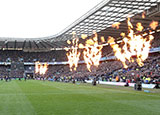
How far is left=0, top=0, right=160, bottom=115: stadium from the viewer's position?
505 inches

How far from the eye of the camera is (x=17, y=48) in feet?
313

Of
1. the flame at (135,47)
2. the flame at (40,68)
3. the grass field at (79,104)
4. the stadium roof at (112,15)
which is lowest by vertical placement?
the grass field at (79,104)

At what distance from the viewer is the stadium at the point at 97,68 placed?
505 inches

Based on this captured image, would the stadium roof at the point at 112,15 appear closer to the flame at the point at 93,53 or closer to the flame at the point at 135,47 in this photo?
the flame at the point at 135,47

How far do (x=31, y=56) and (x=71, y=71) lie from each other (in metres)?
26.0

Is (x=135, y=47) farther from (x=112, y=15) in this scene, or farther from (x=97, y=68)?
(x=97, y=68)

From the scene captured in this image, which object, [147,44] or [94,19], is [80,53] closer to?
[147,44]

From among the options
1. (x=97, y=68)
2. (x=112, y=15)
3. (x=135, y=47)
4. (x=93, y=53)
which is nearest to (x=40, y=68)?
(x=93, y=53)

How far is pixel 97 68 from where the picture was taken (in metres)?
66.6

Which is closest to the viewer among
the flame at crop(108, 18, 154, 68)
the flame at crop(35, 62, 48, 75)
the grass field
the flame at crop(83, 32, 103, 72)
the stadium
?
the grass field

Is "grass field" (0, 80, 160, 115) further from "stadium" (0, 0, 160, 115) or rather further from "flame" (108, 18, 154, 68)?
"flame" (108, 18, 154, 68)

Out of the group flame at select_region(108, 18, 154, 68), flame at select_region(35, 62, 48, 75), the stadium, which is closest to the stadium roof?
the stadium

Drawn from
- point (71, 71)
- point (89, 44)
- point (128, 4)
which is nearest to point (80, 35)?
point (89, 44)

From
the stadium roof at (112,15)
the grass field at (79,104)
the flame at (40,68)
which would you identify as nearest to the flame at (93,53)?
the stadium roof at (112,15)
